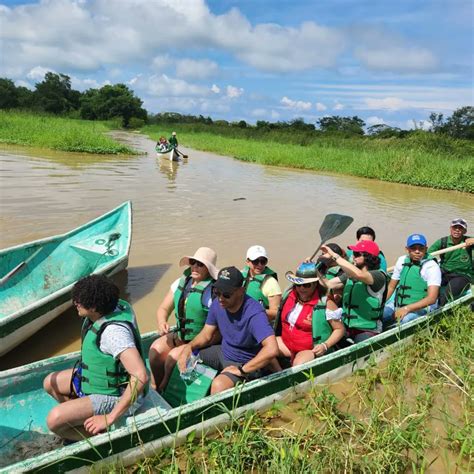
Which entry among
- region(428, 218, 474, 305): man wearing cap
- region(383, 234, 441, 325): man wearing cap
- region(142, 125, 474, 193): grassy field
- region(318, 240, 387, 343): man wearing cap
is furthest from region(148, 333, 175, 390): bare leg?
region(142, 125, 474, 193): grassy field

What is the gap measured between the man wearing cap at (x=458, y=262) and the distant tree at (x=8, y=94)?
62.8 meters

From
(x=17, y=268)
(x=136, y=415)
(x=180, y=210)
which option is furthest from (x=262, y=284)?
(x=180, y=210)

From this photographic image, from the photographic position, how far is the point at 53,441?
3.03 meters

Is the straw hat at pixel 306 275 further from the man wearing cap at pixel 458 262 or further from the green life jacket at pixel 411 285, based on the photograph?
the man wearing cap at pixel 458 262

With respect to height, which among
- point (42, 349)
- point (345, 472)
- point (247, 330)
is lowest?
point (42, 349)

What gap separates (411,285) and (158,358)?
8.73 ft

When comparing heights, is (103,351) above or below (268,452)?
above

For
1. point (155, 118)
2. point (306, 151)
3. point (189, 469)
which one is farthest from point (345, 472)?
point (155, 118)

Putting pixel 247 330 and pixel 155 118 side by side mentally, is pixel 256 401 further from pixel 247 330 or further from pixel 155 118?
pixel 155 118

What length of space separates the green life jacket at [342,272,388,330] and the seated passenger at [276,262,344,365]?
534 mm

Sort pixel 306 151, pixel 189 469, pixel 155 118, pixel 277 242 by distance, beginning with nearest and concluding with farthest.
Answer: pixel 189 469
pixel 277 242
pixel 306 151
pixel 155 118

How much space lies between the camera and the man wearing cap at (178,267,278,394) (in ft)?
9.49

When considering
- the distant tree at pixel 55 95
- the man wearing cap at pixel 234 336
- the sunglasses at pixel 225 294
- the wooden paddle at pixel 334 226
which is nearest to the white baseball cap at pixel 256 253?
the man wearing cap at pixel 234 336

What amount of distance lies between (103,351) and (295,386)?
147cm
